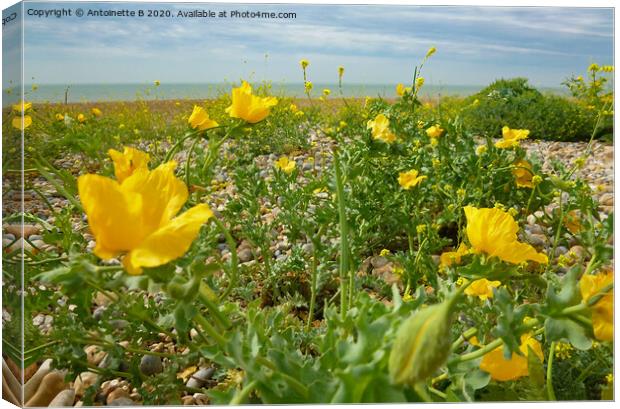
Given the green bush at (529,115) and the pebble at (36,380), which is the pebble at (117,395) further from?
the green bush at (529,115)

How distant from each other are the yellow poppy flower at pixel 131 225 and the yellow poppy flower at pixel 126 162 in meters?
0.25

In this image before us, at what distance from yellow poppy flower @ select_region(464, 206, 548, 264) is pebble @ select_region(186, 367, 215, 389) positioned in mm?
670

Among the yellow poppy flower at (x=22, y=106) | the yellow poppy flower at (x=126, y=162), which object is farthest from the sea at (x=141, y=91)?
the yellow poppy flower at (x=126, y=162)

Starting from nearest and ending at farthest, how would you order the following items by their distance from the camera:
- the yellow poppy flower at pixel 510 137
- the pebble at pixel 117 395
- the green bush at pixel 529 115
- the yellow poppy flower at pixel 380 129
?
the pebble at pixel 117 395, the yellow poppy flower at pixel 380 129, the yellow poppy flower at pixel 510 137, the green bush at pixel 529 115

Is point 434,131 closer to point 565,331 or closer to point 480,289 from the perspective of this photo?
point 480,289

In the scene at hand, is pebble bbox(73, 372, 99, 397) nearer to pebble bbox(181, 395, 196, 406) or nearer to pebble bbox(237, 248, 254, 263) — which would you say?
pebble bbox(181, 395, 196, 406)

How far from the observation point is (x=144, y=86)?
1.62 meters

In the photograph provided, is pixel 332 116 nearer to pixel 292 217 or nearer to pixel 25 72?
pixel 292 217

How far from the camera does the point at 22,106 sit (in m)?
1.22

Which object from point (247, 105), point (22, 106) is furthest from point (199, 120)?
A: point (22, 106)

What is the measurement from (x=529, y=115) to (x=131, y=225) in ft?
6.88

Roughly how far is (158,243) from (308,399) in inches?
10.8

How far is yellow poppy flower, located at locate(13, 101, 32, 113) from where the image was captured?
1.24 metres

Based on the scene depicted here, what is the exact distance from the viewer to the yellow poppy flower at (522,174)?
1938 millimetres
